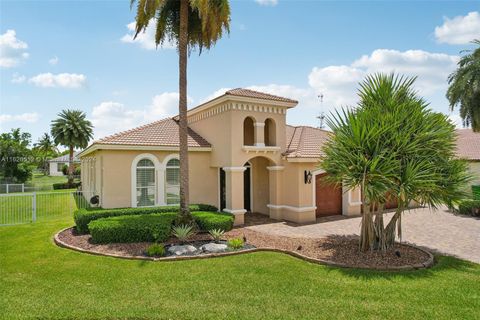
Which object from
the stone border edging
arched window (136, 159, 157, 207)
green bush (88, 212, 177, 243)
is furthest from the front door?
the stone border edging

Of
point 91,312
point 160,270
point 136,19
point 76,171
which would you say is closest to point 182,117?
point 136,19

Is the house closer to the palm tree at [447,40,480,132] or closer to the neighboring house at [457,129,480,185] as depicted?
the palm tree at [447,40,480,132]

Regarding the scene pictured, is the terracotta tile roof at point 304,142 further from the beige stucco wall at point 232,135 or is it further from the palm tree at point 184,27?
the palm tree at point 184,27

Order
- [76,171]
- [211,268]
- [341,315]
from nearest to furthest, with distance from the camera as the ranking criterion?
[341,315], [211,268], [76,171]

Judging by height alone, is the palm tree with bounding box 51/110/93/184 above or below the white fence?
above

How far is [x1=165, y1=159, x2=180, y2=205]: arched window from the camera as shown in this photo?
1742cm

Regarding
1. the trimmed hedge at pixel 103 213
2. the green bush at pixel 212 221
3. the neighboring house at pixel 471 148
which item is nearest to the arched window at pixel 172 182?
the trimmed hedge at pixel 103 213

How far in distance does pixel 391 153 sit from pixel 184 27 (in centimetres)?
976

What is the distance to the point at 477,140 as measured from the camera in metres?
37.5

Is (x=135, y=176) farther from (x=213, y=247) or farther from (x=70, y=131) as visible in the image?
(x=70, y=131)

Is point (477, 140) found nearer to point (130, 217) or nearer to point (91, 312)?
point (130, 217)

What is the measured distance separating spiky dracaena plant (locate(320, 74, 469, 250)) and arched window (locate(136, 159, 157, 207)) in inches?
375

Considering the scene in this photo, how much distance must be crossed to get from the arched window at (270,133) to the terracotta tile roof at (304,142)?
106cm

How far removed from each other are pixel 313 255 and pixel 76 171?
63.6 meters
